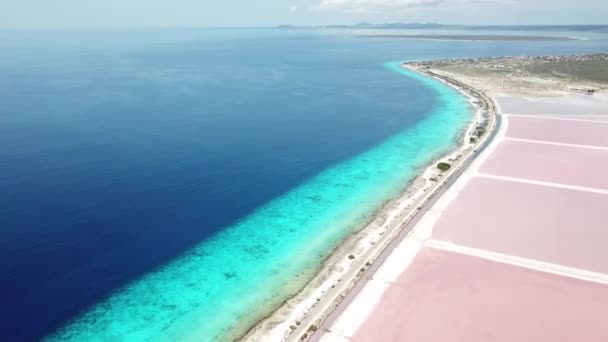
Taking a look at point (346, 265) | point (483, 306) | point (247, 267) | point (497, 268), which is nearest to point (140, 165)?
point (247, 267)

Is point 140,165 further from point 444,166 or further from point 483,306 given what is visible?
point 483,306

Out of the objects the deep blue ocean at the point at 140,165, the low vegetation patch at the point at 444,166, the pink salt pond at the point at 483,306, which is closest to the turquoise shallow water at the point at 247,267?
the deep blue ocean at the point at 140,165

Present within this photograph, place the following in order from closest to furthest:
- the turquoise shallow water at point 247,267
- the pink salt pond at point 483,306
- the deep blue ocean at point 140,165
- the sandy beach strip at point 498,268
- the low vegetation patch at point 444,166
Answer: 1. the pink salt pond at point 483,306
2. the sandy beach strip at point 498,268
3. the turquoise shallow water at point 247,267
4. the deep blue ocean at point 140,165
5. the low vegetation patch at point 444,166

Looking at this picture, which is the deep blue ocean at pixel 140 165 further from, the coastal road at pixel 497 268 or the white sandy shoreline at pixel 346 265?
the coastal road at pixel 497 268

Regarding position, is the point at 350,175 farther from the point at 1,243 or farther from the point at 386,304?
the point at 1,243

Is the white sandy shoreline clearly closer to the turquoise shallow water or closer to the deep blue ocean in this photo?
the turquoise shallow water

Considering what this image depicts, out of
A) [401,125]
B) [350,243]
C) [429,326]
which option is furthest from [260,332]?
[401,125]
